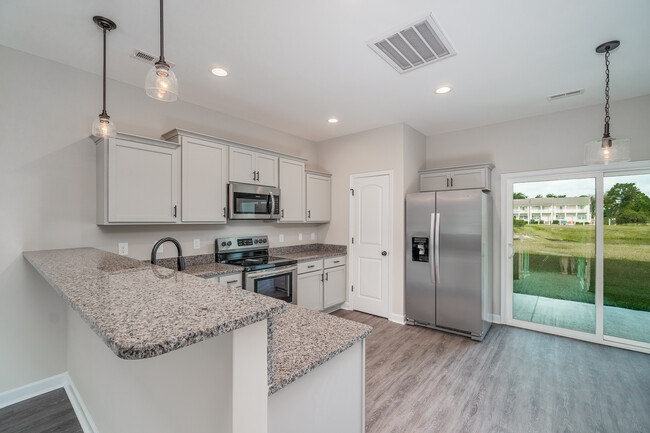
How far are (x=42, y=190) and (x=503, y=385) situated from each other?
437 cm

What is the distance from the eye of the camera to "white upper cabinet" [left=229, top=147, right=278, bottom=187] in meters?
3.43

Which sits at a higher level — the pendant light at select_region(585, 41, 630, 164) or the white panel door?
the pendant light at select_region(585, 41, 630, 164)

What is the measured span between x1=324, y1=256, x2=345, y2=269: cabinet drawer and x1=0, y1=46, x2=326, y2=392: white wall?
2346mm

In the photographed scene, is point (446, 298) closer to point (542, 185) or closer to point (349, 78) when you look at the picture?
point (542, 185)

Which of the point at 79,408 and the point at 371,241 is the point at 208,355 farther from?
the point at 371,241

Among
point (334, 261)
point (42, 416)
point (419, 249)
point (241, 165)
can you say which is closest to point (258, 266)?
point (241, 165)

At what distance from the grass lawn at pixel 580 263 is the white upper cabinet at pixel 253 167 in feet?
11.6

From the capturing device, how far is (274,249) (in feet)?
13.9

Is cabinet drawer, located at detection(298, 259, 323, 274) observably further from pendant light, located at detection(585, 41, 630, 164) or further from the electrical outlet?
pendant light, located at detection(585, 41, 630, 164)

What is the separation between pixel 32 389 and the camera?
2365 millimetres

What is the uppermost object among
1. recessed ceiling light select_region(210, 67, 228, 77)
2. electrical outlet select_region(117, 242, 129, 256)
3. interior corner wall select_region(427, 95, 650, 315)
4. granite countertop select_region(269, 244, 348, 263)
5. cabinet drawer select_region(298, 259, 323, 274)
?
recessed ceiling light select_region(210, 67, 228, 77)

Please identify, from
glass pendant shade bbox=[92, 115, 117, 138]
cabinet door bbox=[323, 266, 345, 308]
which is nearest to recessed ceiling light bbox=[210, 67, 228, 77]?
glass pendant shade bbox=[92, 115, 117, 138]

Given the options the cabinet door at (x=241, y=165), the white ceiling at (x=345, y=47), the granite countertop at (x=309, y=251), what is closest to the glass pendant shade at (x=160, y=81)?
the white ceiling at (x=345, y=47)

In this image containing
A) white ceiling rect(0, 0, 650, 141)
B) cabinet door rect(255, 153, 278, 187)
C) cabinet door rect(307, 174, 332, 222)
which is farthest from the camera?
cabinet door rect(307, 174, 332, 222)
